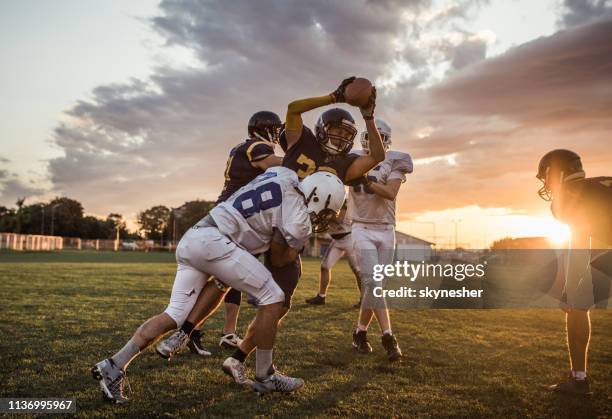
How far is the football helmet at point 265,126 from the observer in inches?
210

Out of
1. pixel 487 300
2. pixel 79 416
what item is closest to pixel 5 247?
pixel 487 300

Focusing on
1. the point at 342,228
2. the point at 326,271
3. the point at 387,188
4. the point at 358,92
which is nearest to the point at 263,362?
the point at 358,92

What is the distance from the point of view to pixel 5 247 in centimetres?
5772

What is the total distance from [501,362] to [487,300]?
26.8 feet

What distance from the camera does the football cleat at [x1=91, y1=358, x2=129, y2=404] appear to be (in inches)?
150

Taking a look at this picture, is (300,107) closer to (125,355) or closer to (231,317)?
(125,355)

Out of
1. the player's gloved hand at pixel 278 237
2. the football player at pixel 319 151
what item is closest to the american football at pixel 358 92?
the football player at pixel 319 151

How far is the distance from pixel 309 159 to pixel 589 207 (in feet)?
8.54

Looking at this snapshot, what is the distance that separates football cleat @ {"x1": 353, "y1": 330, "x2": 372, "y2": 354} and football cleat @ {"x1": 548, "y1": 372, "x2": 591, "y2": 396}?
2151 mm

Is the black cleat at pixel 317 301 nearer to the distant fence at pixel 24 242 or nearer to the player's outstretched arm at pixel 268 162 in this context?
the player's outstretched arm at pixel 268 162

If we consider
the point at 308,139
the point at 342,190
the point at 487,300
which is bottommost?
the point at 487,300

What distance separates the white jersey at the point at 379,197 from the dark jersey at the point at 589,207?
6.40 feet

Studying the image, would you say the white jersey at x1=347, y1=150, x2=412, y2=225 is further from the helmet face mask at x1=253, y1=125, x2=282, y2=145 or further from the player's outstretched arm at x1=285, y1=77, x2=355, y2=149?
the player's outstretched arm at x1=285, y1=77, x2=355, y2=149

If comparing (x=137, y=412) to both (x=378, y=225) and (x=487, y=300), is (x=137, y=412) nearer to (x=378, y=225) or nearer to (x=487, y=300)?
(x=378, y=225)
